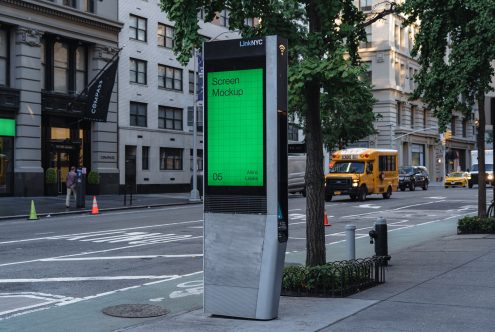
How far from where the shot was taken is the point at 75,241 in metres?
15.9

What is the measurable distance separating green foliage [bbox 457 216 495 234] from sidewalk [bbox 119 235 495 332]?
232 inches

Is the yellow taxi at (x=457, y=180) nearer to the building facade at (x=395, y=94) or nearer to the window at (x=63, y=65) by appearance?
the building facade at (x=395, y=94)

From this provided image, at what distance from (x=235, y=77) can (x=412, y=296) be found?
372cm

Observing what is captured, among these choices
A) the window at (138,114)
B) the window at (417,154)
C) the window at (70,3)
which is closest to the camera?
the window at (70,3)

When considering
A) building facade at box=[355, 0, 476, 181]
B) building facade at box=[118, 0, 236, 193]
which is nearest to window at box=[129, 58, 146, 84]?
building facade at box=[118, 0, 236, 193]

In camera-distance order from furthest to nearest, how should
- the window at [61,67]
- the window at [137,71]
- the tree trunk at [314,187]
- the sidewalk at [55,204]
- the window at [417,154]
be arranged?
the window at [417,154] < the window at [137,71] < the window at [61,67] < the sidewalk at [55,204] < the tree trunk at [314,187]

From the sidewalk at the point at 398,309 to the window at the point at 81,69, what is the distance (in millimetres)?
30433

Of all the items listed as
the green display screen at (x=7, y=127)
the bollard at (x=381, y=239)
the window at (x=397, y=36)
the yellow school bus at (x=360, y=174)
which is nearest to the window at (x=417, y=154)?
the window at (x=397, y=36)

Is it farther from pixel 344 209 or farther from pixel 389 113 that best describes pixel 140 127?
pixel 389 113

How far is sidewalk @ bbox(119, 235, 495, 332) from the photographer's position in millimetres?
6691

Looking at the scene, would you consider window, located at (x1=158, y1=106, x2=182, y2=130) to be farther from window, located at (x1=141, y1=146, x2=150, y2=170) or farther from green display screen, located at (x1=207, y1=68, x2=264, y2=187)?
green display screen, located at (x1=207, y1=68, x2=264, y2=187)

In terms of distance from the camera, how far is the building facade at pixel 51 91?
109ft

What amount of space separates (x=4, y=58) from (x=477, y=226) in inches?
1029

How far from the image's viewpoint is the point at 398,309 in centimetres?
746
